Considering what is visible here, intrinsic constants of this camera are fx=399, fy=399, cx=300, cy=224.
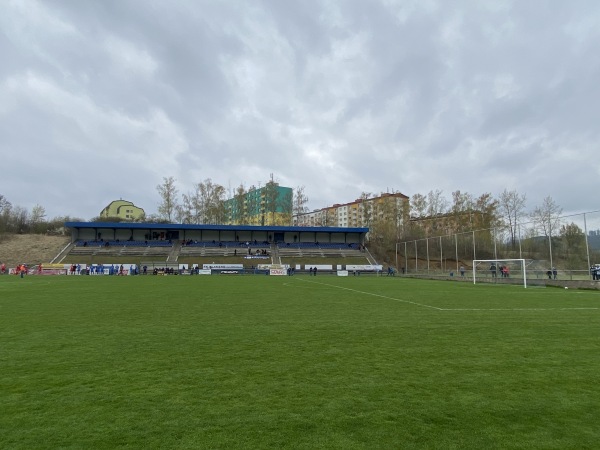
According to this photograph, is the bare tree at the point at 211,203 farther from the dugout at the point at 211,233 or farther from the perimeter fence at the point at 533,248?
the perimeter fence at the point at 533,248

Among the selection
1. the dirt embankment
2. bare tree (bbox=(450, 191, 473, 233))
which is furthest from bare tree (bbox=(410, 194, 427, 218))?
the dirt embankment

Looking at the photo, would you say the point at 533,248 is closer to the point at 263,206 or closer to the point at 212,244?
the point at 212,244

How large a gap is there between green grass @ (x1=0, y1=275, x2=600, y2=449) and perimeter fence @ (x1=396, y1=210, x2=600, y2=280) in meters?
20.2

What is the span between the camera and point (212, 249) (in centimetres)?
6322

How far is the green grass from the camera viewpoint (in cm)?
321

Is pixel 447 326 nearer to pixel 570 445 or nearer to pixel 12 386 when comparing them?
pixel 570 445

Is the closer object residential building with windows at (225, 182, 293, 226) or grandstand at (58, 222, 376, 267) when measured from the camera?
grandstand at (58, 222, 376, 267)

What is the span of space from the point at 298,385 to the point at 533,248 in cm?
3027

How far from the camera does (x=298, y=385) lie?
4.49 m

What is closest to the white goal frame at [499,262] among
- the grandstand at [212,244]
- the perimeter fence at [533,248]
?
the perimeter fence at [533,248]

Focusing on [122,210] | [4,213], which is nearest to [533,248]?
[4,213]

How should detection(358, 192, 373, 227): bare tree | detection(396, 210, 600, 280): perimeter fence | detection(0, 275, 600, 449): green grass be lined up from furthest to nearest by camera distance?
detection(358, 192, 373, 227): bare tree < detection(396, 210, 600, 280): perimeter fence < detection(0, 275, 600, 449): green grass

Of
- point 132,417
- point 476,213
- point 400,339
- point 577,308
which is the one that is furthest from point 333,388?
point 476,213

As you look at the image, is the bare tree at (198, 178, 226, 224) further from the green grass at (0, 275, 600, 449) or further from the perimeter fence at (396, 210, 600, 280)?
the green grass at (0, 275, 600, 449)
